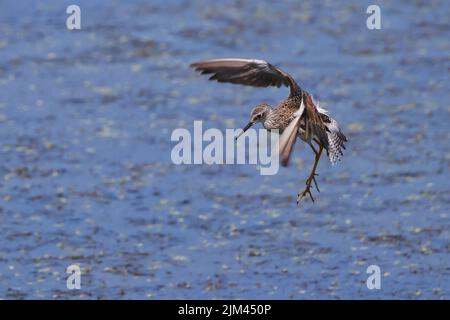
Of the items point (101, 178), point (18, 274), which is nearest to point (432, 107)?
point (101, 178)

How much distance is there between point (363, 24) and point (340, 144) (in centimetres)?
1073

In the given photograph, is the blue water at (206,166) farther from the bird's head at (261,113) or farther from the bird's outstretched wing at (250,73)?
the bird's outstretched wing at (250,73)

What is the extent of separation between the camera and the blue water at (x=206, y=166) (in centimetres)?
1497

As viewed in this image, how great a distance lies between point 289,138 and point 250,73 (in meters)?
1.52

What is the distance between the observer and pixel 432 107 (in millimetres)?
19078

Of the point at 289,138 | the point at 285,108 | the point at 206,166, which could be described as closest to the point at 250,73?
the point at 285,108

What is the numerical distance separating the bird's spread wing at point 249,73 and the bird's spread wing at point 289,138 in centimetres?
79

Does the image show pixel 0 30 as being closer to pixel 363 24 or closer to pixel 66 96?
pixel 66 96

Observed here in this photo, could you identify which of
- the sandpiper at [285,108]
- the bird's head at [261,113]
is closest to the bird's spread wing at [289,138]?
the sandpiper at [285,108]

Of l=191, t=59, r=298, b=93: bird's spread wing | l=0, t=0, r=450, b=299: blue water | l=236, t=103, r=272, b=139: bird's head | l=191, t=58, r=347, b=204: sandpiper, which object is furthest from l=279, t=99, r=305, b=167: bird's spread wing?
l=0, t=0, r=450, b=299: blue water

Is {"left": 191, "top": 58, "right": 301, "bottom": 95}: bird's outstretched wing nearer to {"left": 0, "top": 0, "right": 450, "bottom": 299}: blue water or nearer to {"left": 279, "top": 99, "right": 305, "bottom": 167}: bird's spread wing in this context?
{"left": 279, "top": 99, "right": 305, "bottom": 167}: bird's spread wing

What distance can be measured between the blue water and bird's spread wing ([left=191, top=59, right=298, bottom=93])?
3.42m

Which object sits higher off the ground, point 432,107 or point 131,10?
point 131,10
